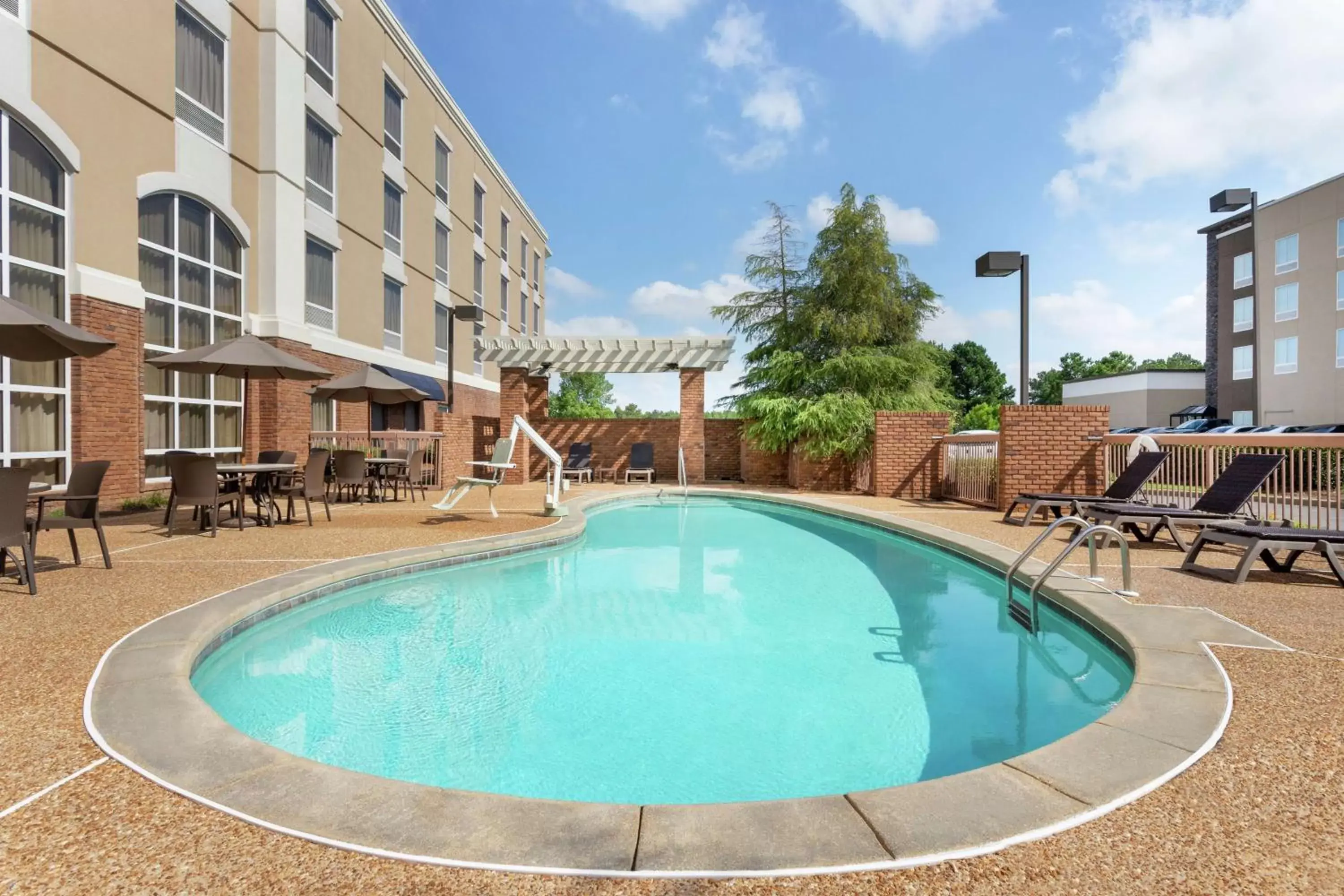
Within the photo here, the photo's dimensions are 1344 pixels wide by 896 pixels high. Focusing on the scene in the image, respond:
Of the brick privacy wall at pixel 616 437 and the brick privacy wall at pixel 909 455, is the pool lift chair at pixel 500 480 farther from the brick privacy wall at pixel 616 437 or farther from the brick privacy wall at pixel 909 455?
the brick privacy wall at pixel 616 437

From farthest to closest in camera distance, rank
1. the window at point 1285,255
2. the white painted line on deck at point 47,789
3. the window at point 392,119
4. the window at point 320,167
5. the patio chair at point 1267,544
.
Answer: the window at point 1285,255 → the window at point 392,119 → the window at point 320,167 → the patio chair at point 1267,544 → the white painted line on deck at point 47,789

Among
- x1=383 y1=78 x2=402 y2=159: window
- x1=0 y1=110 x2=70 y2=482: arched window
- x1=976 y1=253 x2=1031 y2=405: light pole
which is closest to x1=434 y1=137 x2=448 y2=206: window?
x1=383 y1=78 x2=402 y2=159: window

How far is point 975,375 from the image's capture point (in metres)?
57.3

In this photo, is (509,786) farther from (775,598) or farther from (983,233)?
(983,233)

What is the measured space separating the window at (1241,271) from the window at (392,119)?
36.1 m

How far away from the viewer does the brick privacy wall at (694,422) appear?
57.1ft

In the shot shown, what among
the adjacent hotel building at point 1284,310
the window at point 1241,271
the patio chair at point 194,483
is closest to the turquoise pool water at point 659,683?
the patio chair at point 194,483

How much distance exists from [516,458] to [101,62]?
10487 mm

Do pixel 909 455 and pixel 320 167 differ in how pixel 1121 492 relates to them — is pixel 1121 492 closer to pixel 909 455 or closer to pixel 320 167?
pixel 909 455

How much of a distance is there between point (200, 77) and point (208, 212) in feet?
7.87

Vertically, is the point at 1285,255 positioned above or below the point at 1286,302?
above

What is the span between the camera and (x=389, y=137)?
19188mm

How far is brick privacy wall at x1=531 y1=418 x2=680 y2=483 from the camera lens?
748 inches

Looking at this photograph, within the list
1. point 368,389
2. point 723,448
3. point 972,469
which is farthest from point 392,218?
point 972,469
